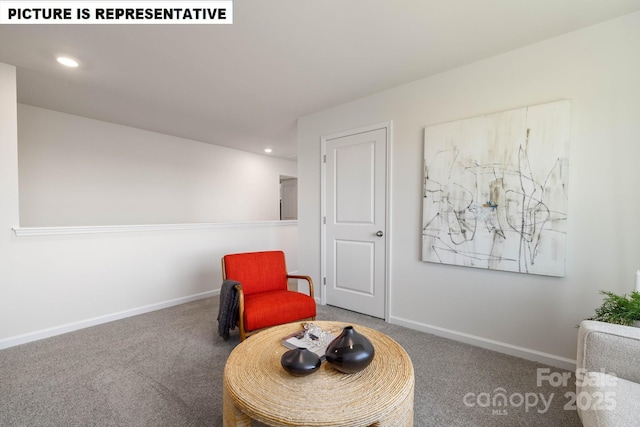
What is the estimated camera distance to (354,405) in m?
1.11

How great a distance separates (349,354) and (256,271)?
1.74 m

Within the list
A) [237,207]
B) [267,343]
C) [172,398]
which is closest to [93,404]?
[172,398]

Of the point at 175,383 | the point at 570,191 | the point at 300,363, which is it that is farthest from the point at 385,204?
the point at 175,383

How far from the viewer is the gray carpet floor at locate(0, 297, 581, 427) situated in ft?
5.29

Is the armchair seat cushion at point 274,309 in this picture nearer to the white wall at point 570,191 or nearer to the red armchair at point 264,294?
the red armchair at point 264,294

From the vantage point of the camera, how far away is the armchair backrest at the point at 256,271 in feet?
8.99

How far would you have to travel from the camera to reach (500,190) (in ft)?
7.56

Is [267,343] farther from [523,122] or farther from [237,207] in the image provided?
[237,207]

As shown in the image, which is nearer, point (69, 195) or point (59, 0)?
point (59, 0)

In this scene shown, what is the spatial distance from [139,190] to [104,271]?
5.41 ft

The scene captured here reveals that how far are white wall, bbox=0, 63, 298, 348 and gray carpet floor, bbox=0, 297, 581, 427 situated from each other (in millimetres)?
302

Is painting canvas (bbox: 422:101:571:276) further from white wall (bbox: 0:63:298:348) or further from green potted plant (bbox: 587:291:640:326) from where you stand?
white wall (bbox: 0:63:298:348)

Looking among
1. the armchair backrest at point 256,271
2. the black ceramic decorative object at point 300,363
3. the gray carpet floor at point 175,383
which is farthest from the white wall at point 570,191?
the black ceramic decorative object at point 300,363

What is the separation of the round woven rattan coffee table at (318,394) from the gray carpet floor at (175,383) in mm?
96
